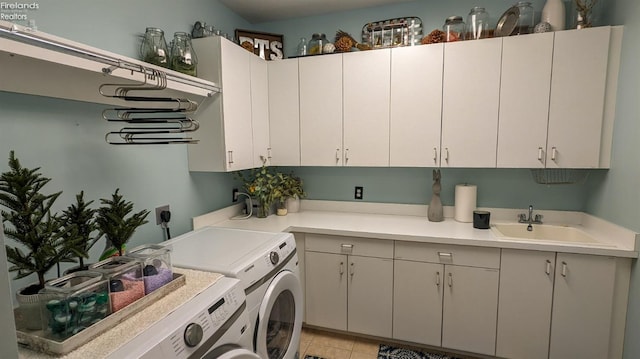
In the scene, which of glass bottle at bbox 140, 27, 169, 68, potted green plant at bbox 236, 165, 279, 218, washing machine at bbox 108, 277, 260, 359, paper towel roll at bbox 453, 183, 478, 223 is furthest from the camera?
potted green plant at bbox 236, 165, 279, 218

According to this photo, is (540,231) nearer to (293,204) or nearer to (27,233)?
(293,204)

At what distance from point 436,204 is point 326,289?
3.57ft

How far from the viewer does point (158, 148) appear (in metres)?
1.93

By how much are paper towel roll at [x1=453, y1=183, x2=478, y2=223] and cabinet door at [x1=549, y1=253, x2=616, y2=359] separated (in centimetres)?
63

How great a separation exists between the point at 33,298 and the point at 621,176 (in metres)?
2.85

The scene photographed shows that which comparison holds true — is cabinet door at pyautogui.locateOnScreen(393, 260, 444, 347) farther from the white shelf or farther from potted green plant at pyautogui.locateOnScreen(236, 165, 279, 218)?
the white shelf

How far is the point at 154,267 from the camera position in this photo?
118cm

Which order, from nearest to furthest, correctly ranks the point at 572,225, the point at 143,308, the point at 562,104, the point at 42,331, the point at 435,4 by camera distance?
1. the point at 42,331
2. the point at 143,308
3. the point at 562,104
4. the point at 572,225
5. the point at 435,4

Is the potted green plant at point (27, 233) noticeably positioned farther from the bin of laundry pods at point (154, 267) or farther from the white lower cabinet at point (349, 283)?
the white lower cabinet at point (349, 283)

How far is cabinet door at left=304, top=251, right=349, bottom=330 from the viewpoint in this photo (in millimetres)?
2279

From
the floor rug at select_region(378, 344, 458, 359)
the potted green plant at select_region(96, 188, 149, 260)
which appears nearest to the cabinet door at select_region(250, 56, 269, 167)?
the potted green plant at select_region(96, 188, 149, 260)

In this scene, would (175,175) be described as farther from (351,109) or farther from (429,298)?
(429,298)

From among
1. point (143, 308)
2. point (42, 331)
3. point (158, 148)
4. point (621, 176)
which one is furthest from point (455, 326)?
point (158, 148)

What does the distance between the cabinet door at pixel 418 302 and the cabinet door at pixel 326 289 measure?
383mm
